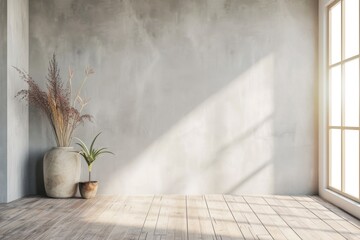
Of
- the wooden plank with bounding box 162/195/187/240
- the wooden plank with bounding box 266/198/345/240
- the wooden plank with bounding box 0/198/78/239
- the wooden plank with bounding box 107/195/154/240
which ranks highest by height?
the wooden plank with bounding box 0/198/78/239

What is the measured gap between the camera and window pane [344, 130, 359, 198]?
15.1 feet

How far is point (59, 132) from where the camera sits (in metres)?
5.48

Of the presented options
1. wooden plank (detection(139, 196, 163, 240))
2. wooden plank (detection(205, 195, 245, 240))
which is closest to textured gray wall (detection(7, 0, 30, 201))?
wooden plank (detection(139, 196, 163, 240))

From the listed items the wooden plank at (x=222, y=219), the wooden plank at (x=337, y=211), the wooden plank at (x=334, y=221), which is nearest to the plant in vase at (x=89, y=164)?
the wooden plank at (x=222, y=219)

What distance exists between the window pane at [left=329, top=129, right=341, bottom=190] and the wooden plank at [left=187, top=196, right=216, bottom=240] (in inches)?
62.4

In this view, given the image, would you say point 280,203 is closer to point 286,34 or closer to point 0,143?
point 286,34

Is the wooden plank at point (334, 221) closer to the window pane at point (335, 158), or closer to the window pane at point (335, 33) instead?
the window pane at point (335, 158)

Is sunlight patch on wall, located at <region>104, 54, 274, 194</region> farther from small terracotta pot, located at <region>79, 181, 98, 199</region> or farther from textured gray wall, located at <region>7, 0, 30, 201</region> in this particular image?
textured gray wall, located at <region>7, 0, 30, 201</region>

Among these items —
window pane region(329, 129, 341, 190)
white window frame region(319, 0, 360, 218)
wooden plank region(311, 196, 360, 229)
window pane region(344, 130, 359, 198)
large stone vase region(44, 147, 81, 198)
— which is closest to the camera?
wooden plank region(311, 196, 360, 229)

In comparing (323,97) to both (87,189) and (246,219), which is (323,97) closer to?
(246,219)

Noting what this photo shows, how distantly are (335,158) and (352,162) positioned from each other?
0.55m

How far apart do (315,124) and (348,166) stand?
98 centimetres

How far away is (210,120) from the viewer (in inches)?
226

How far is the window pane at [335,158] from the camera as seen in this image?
5.16m
